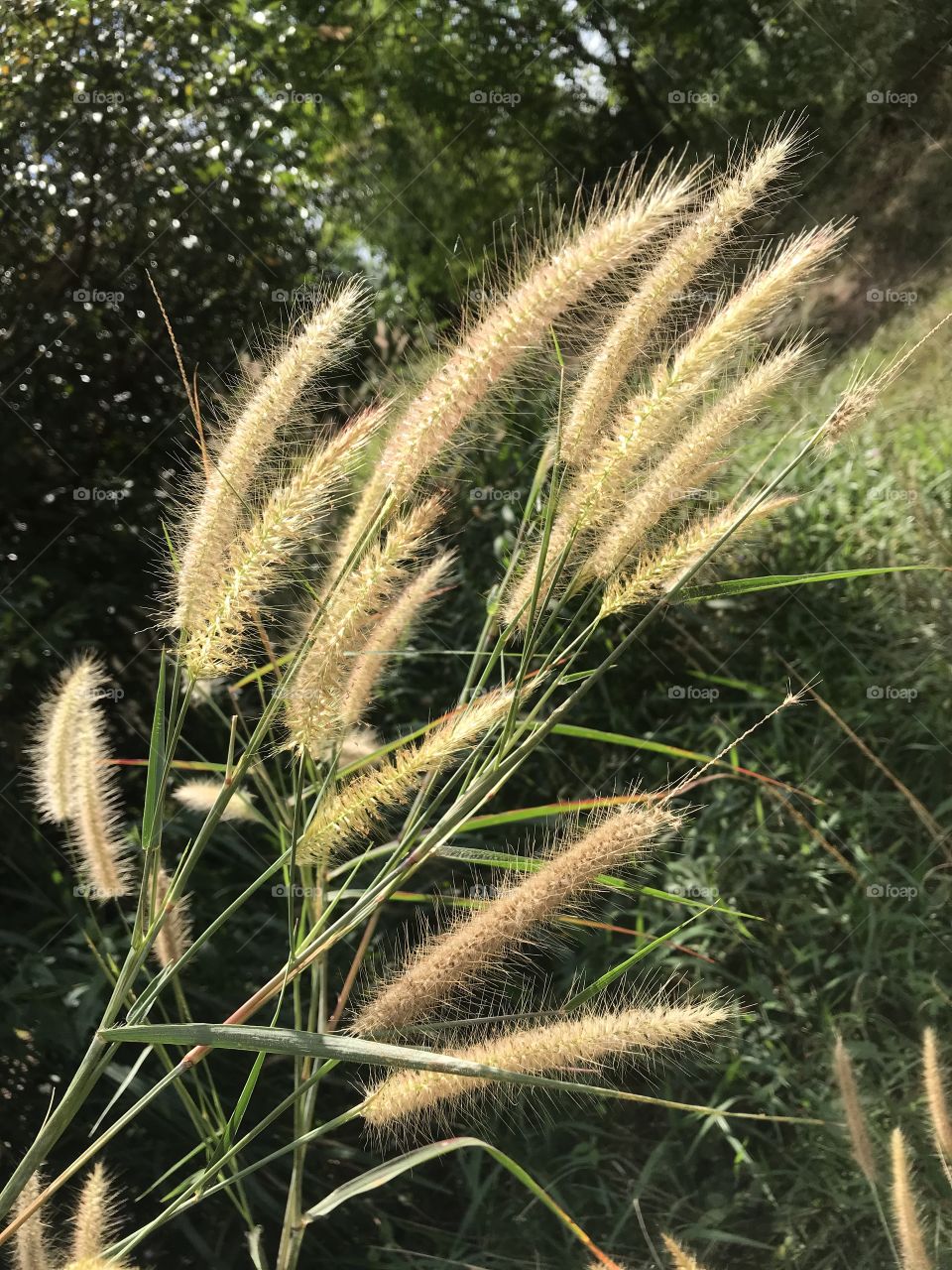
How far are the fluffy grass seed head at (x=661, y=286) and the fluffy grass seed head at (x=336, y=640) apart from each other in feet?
0.36

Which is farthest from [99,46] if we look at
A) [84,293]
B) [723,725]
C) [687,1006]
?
[687,1006]

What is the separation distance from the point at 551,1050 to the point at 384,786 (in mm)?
173

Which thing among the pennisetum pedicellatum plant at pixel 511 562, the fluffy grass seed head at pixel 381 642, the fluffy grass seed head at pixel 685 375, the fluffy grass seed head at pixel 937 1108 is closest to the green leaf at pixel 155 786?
the pennisetum pedicellatum plant at pixel 511 562

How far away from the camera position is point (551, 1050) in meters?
0.59

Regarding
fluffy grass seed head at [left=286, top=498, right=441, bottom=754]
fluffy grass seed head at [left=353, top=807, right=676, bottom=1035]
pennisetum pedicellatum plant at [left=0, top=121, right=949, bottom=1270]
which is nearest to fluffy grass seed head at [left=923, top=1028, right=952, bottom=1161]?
pennisetum pedicellatum plant at [left=0, top=121, right=949, bottom=1270]

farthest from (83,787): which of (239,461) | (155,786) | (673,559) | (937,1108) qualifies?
(937,1108)

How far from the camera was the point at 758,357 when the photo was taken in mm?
649

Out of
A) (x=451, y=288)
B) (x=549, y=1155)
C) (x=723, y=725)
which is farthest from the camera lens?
(x=451, y=288)

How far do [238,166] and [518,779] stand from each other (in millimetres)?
1494

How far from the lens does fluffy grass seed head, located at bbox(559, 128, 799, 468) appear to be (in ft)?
1.82

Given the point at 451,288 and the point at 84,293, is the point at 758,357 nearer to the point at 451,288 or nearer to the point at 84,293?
the point at 84,293

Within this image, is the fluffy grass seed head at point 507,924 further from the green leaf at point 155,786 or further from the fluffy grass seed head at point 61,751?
the fluffy grass seed head at point 61,751

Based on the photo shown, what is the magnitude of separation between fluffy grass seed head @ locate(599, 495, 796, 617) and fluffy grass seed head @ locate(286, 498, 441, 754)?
12 cm

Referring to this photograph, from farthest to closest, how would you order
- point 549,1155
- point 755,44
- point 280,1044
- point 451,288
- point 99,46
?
point 755,44 → point 451,288 → point 99,46 → point 549,1155 → point 280,1044
